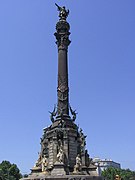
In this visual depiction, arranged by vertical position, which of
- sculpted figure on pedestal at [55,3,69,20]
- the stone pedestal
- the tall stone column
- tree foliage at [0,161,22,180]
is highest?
sculpted figure on pedestal at [55,3,69,20]

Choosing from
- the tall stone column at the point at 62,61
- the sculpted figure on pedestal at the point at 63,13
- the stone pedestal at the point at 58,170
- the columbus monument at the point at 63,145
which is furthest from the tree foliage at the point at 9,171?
the sculpted figure on pedestal at the point at 63,13

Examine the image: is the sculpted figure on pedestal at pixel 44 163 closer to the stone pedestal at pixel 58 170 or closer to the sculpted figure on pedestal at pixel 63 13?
the stone pedestal at pixel 58 170

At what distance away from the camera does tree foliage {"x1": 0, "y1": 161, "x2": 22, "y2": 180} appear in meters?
69.2

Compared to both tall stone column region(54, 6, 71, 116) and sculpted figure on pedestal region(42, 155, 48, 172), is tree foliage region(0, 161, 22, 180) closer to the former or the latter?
sculpted figure on pedestal region(42, 155, 48, 172)

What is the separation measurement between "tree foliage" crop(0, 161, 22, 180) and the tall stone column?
131 ft

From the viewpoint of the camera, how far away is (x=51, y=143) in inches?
1275

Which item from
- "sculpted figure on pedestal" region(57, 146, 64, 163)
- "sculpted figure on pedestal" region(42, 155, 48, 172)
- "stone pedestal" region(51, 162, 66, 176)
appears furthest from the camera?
"sculpted figure on pedestal" region(42, 155, 48, 172)

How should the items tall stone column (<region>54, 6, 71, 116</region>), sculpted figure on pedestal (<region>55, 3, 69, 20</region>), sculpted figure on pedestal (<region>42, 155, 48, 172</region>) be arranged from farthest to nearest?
sculpted figure on pedestal (<region>55, 3, 69, 20</region>)
tall stone column (<region>54, 6, 71, 116</region>)
sculpted figure on pedestal (<region>42, 155, 48, 172</region>)

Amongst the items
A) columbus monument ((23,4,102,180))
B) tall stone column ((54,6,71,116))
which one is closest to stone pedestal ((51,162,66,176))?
columbus monument ((23,4,102,180))

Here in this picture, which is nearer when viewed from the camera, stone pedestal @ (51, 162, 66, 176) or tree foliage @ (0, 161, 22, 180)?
stone pedestal @ (51, 162, 66, 176)

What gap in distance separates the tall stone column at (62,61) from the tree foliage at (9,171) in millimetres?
39862

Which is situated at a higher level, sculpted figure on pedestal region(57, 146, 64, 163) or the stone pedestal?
sculpted figure on pedestal region(57, 146, 64, 163)

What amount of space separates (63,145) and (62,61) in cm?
1062

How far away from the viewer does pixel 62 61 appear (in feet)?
119
